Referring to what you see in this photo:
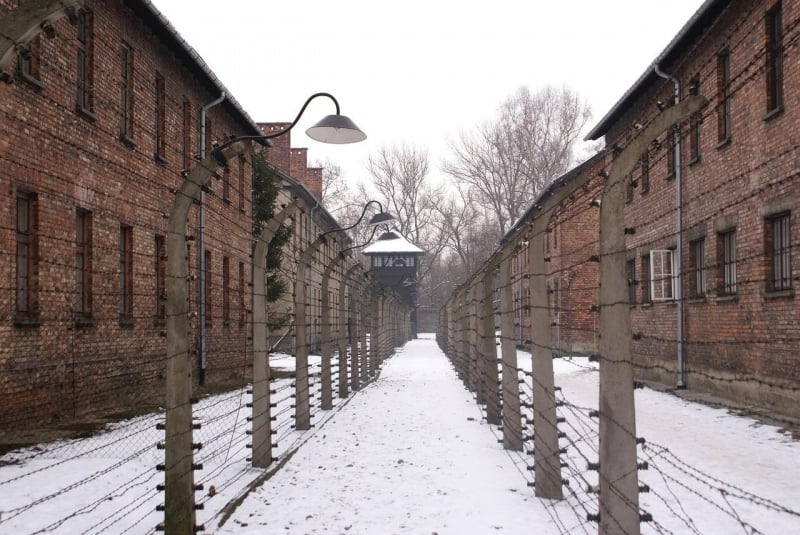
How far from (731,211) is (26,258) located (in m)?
10.8

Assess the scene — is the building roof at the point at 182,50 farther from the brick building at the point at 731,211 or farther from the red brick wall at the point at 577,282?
the red brick wall at the point at 577,282

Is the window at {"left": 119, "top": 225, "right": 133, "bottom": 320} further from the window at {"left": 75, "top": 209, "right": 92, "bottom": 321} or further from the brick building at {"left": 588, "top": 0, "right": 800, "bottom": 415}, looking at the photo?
the brick building at {"left": 588, "top": 0, "right": 800, "bottom": 415}

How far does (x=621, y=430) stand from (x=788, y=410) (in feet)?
27.7

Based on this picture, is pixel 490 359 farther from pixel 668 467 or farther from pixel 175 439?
pixel 175 439

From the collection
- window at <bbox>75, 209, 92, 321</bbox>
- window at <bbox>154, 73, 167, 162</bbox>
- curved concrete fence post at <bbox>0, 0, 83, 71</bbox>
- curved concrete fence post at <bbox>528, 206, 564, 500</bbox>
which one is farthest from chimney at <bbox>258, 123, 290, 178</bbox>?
curved concrete fence post at <bbox>0, 0, 83, 71</bbox>

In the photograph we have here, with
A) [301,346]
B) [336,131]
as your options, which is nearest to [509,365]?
[336,131]

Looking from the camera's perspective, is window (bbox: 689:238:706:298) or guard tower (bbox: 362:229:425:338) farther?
guard tower (bbox: 362:229:425:338)

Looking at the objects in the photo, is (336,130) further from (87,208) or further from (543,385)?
(87,208)

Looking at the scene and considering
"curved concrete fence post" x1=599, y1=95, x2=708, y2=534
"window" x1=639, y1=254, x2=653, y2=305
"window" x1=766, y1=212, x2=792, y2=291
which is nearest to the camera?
"curved concrete fence post" x1=599, y1=95, x2=708, y2=534

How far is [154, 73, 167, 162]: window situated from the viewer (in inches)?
576

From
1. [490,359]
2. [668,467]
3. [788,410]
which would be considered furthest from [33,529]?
[788,410]

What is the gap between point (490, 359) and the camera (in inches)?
412

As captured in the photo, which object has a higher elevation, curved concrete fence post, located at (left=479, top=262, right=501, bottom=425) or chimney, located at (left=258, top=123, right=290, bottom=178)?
Result: chimney, located at (left=258, top=123, right=290, bottom=178)

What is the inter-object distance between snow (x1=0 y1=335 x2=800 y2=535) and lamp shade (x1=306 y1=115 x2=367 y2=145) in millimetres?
3095
